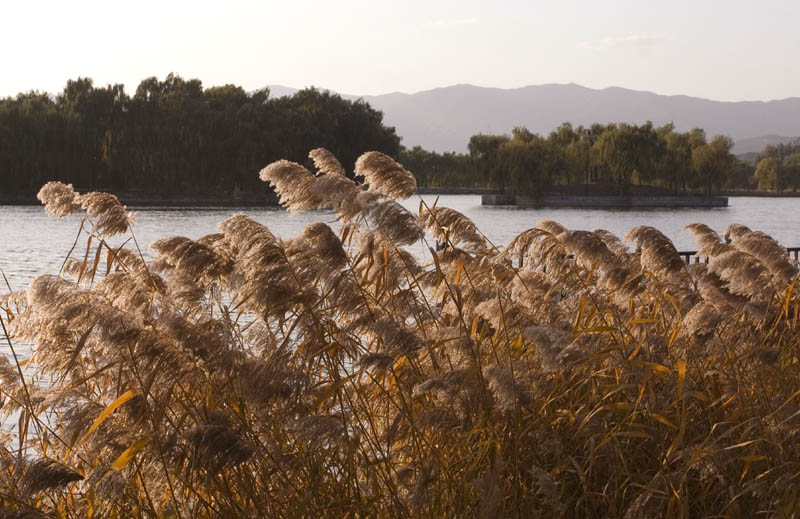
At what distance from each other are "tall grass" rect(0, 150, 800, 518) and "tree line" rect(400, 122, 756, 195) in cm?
8541

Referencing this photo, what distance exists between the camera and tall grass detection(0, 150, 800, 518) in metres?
2.87

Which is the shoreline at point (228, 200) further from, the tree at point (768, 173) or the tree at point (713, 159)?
the tree at point (768, 173)

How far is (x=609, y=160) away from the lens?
94.1 m

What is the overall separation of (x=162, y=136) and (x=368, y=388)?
2935 inches

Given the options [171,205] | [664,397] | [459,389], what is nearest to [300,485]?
Result: [459,389]

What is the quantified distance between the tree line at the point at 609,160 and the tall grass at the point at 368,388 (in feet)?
280

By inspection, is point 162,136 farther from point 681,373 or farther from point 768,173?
point 768,173

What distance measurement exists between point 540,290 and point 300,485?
159 centimetres

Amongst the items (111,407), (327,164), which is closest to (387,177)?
(327,164)

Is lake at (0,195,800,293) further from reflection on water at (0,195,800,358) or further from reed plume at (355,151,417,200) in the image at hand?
reed plume at (355,151,417,200)

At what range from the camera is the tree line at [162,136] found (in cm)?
7175

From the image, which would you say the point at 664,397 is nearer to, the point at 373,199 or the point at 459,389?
the point at 459,389

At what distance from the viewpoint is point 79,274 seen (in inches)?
173

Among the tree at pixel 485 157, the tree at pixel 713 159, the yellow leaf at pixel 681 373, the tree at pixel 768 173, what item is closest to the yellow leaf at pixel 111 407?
the yellow leaf at pixel 681 373
